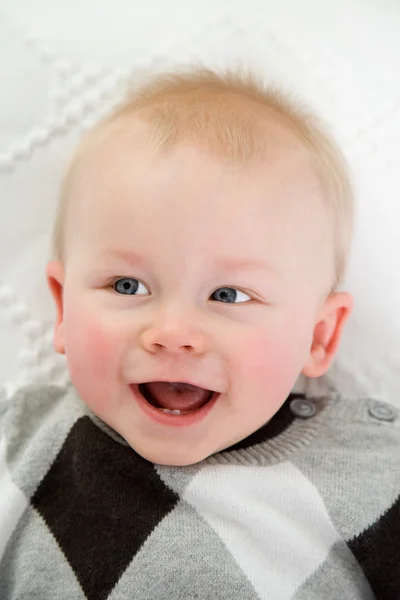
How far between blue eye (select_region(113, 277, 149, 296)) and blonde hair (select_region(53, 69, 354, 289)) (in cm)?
15

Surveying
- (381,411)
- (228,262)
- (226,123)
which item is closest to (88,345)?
(228,262)

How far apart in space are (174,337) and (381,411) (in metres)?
0.41

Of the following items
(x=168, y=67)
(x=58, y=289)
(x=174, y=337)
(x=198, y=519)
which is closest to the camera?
(x=174, y=337)

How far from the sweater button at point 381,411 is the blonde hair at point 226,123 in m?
0.20

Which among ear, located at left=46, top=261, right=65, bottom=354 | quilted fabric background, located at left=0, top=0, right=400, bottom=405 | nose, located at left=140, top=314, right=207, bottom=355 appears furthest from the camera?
quilted fabric background, located at left=0, top=0, right=400, bottom=405

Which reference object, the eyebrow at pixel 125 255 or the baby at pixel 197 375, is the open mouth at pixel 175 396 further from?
the eyebrow at pixel 125 255

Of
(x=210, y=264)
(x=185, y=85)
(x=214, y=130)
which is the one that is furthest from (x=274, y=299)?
(x=185, y=85)

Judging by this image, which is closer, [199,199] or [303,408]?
Answer: [199,199]

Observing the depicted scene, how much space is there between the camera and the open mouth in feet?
2.77

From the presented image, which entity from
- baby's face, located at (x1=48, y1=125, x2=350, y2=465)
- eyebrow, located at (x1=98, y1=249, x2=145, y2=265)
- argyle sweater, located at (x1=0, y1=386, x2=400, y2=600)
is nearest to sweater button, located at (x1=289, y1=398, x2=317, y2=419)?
argyle sweater, located at (x1=0, y1=386, x2=400, y2=600)

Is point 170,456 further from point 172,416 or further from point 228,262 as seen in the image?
point 228,262

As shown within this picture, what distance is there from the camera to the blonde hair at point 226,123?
2.69 feet

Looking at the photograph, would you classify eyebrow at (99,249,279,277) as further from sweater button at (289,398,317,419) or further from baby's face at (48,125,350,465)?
sweater button at (289,398,317,419)

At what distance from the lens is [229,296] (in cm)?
82
